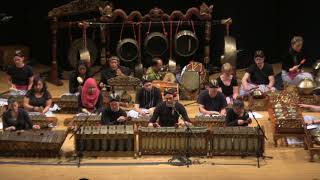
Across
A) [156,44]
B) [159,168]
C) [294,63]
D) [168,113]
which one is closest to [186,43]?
[156,44]

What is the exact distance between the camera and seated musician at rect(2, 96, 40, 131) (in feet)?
34.9

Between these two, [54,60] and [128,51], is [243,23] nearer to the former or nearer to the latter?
[128,51]

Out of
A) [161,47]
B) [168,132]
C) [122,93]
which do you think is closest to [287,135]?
[168,132]

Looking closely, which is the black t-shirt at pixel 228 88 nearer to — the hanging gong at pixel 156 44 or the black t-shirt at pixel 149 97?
the black t-shirt at pixel 149 97

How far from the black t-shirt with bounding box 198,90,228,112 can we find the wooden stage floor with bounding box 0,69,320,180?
1.35 m

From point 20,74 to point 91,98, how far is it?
1.83m

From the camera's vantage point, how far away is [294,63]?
535 inches

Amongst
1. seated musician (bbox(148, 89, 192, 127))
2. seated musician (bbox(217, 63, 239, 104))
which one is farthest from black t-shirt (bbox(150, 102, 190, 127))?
seated musician (bbox(217, 63, 239, 104))

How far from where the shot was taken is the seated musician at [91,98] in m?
12.0

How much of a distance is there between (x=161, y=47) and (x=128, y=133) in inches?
190

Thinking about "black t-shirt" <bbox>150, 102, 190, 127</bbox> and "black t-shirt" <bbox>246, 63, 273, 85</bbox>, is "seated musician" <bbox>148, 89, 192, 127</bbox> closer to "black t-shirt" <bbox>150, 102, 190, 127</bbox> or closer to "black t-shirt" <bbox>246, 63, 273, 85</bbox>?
"black t-shirt" <bbox>150, 102, 190, 127</bbox>

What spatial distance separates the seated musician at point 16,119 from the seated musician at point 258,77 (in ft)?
13.8

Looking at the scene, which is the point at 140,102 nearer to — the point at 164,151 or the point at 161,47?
the point at 164,151

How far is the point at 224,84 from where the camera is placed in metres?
12.4
